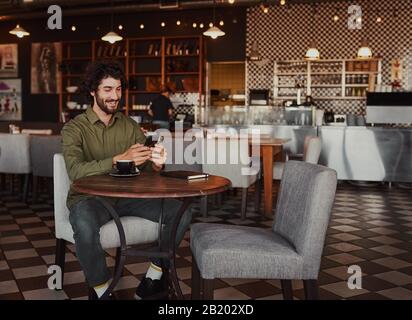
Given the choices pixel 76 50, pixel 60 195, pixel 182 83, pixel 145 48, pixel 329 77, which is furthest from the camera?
pixel 76 50

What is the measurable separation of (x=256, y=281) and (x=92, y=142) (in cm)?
140

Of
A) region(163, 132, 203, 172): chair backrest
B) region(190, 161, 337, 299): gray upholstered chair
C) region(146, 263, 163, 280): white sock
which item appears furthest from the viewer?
region(163, 132, 203, 172): chair backrest

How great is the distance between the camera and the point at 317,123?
8430 mm

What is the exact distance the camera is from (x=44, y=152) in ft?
19.6

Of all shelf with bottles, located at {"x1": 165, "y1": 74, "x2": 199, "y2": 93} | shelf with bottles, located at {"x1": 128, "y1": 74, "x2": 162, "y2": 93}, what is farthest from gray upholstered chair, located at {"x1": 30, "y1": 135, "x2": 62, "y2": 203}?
shelf with bottles, located at {"x1": 128, "y1": 74, "x2": 162, "y2": 93}

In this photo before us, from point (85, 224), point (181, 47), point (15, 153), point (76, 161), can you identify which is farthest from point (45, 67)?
point (85, 224)

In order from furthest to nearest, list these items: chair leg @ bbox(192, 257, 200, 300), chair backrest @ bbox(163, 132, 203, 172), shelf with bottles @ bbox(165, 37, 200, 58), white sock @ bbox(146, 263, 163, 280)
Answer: shelf with bottles @ bbox(165, 37, 200, 58), chair backrest @ bbox(163, 132, 203, 172), white sock @ bbox(146, 263, 163, 280), chair leg @ bbox(192, 257, 200, 300)

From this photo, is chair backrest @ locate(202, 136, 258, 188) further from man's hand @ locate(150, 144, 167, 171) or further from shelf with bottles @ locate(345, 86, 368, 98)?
shelf with bottles @ locate(345, 86, 368, 98)

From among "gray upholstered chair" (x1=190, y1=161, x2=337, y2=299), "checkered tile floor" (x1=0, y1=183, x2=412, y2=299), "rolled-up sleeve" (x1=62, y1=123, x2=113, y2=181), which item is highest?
"rolled-up sleeve" (x1=62, y1=123, x2=113, y2=181)

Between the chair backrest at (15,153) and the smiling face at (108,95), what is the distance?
3559 millimetres

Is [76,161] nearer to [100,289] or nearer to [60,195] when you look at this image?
[60,195]

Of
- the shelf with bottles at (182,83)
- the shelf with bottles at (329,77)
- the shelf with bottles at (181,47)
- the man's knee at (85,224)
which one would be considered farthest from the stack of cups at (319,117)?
the man's knee at (85,224)

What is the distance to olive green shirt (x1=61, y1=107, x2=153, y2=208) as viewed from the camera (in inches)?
108

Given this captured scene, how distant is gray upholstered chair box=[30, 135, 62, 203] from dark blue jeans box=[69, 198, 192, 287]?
3327mm
